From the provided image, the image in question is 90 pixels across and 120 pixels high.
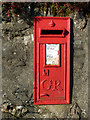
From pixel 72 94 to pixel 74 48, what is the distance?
873mm

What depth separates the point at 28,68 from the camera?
122 inches

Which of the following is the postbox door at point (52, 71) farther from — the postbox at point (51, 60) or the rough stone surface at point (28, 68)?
the rough stone surface at point (28, 68)

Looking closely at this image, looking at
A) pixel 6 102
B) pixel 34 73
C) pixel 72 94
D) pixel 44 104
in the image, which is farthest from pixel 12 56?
pixel 72 94

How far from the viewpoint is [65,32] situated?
9.91 ft

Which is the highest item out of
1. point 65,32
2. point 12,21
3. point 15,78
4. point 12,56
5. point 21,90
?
point 12,21

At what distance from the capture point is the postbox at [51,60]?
9.78 ft

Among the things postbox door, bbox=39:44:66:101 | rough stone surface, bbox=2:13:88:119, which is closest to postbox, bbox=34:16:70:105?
postbox door, bbox=39:44:66:101

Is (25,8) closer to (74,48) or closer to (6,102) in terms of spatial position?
(74,48)

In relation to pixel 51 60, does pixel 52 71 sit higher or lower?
lower

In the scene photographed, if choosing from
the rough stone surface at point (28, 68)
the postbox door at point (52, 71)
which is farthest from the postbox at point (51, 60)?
the rough stone surface at point (28, 68)

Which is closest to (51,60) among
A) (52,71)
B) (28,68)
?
(52,71)

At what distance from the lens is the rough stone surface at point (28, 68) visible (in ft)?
10.1

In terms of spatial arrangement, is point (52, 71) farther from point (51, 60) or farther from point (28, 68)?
point (28, 68)

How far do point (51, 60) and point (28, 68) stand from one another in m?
0.45
